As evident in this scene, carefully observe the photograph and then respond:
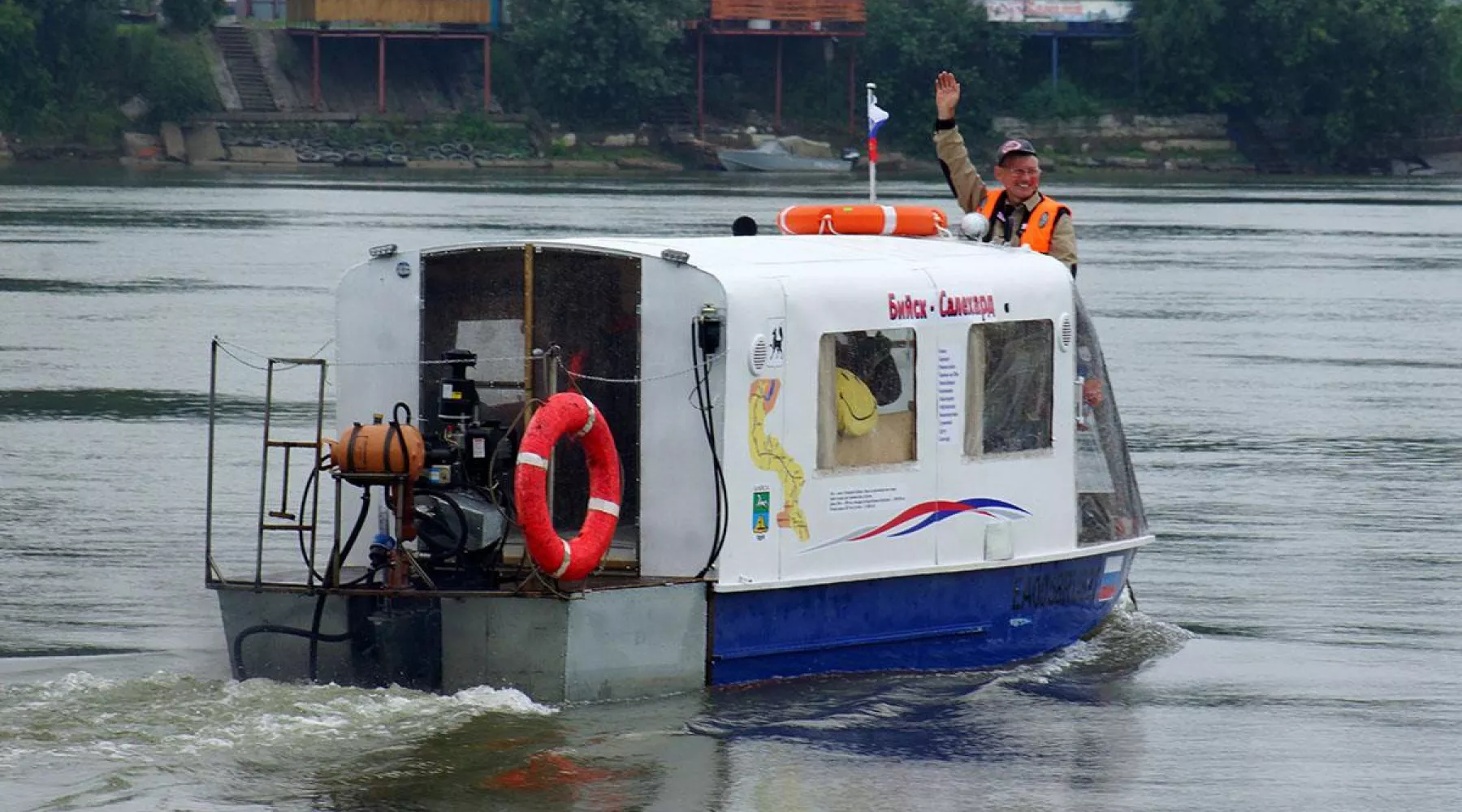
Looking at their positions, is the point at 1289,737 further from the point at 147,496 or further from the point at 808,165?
the point at 808,165

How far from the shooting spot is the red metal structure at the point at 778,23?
90688 millimetres

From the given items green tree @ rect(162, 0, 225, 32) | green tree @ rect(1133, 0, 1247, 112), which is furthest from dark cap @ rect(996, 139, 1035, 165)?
green tree @ rect(1133, 0, 1247, 112)

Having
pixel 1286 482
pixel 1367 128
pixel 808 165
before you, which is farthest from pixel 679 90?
pixel 1286 482

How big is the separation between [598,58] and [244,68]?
38.6 ft

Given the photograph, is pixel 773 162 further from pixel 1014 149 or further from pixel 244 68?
pixel 1014 149

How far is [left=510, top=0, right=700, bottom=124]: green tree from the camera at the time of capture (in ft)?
287

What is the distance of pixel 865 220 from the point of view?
12.7 m

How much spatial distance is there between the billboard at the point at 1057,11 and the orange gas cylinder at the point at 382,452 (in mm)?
84966

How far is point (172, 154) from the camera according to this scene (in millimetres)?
80562

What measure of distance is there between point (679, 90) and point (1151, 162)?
54.9 feet

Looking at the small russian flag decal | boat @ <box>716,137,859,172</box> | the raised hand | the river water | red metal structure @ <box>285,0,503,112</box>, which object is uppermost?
red metal structure @ <box>285,0,503,112</box>

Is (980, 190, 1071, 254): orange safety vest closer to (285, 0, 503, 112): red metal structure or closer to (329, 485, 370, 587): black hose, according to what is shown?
(329, 485, 370, 587): black hose

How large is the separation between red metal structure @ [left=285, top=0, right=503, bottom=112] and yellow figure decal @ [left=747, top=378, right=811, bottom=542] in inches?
2912

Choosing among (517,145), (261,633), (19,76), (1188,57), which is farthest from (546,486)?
(1188,57)
